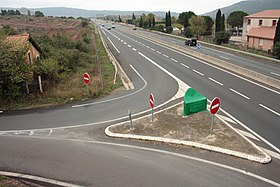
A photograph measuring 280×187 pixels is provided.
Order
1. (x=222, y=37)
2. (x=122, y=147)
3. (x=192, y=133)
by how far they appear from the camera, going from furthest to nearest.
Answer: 1. (x=222, y=37)
2. (x=192, y=133)
3. (x=122, y=147)

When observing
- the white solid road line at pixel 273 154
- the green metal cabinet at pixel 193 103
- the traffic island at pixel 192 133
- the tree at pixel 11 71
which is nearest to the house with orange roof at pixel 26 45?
the tree at pixel 11 71

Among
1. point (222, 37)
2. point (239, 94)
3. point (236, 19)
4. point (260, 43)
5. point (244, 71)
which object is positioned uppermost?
point (236, 19)

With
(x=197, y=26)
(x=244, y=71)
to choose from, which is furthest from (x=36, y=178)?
(x=197, y=26)

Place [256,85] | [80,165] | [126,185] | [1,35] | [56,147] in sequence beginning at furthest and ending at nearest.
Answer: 1. [256,85]
2. [1,35]
3. [56,147]
4. [80,165]
5. [126,185]

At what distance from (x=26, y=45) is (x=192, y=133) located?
12193mm

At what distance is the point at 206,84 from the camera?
18969 mm

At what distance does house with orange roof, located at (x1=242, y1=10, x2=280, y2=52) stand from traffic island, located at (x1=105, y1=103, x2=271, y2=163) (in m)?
33.9

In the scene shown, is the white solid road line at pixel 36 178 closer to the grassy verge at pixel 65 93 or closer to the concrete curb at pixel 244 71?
the grassy verge at pixel 65 93

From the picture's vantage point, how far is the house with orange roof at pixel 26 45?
52.9ft

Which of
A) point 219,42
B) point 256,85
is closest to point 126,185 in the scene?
point 256,85

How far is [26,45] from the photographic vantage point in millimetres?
16406

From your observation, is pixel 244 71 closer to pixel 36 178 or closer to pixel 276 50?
pixel 276 50

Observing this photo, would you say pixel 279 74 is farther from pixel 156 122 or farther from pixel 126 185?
pixel 126 185

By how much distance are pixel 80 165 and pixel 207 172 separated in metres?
3.98
